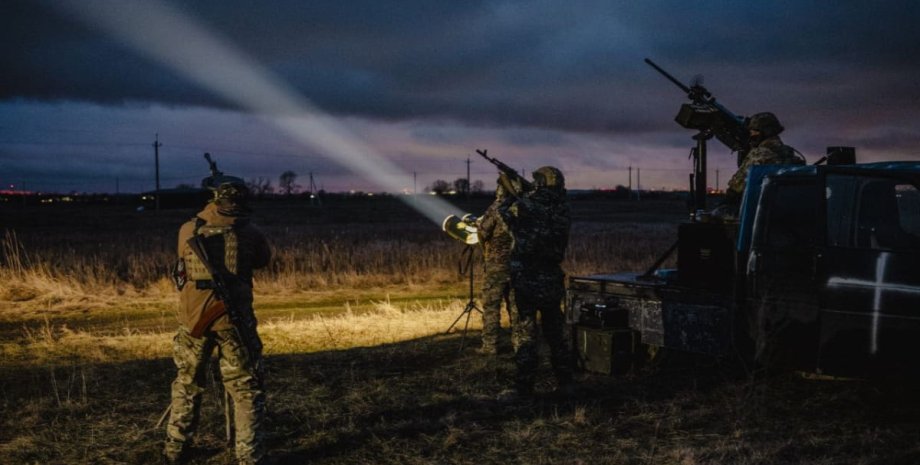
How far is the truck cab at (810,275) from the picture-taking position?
5129 mm

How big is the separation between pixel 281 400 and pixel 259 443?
1899mm

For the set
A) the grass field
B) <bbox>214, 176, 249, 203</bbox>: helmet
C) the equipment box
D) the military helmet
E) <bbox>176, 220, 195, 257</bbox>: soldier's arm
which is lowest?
the grass field

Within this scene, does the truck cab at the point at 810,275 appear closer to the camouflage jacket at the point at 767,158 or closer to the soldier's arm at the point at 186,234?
the camouflage jacket at the point at 767,158

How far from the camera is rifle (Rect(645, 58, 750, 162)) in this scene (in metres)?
7.89

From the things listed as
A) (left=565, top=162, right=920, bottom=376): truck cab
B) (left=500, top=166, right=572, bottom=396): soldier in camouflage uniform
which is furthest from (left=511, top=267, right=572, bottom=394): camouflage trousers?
(left=565, top=162, right=920, bottom=376): truck cab

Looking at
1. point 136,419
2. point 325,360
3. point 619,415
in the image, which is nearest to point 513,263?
point 619,415

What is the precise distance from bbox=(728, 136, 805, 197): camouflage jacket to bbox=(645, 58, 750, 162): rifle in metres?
1.14

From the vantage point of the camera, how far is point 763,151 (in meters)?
6.66

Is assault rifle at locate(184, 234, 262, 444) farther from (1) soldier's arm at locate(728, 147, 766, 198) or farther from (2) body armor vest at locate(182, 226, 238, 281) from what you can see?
(1) soldier's arm at locate(728, 147, 766, 198)

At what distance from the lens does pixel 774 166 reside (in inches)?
231

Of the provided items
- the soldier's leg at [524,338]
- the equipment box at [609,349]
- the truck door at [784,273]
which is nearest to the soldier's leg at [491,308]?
the equipment box at [609,349]

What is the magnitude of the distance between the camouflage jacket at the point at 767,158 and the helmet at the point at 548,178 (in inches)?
67.2

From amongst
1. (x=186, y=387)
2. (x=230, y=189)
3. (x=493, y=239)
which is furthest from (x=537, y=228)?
(x=186, y=387)

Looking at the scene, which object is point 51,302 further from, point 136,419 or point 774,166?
point 774,166
